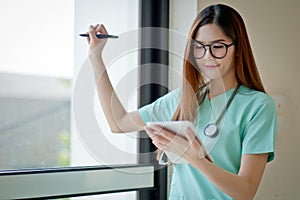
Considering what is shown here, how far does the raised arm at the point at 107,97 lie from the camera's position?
118 cm

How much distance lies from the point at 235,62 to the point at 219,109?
0.44ft

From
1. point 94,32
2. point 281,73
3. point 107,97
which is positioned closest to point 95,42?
point 94,32

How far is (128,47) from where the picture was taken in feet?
4.40

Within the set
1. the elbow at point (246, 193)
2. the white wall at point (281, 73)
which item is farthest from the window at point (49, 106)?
the white wall at point (281, 73)

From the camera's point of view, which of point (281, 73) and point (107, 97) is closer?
point (107, 97)

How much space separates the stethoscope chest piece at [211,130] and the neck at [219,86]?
107mm

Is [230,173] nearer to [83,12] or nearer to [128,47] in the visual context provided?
[128,47]

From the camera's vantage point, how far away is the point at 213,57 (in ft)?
3.73

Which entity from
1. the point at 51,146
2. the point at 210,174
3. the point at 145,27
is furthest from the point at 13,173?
the point at 145,27

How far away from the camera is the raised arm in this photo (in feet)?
3.86

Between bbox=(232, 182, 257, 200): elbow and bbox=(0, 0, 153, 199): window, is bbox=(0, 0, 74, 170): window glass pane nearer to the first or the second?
bbox=(0, 0, 153, 199): window

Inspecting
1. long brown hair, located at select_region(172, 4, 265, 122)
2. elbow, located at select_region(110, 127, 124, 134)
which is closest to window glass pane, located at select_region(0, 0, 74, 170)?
elbow, located at select_region(110, 127, 124, 134)

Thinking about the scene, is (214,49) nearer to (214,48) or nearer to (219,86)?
(214,48)

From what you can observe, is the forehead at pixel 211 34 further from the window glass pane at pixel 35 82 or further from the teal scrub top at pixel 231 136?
the window glass pane at pixel 35 82
